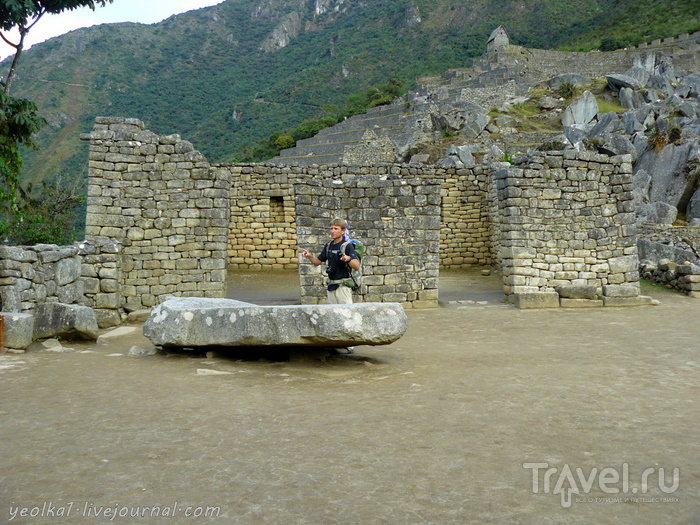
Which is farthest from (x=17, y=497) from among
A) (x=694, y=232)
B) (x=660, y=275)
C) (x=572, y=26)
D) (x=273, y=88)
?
(x=572, y=26)

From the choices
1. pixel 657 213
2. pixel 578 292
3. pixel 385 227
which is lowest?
pixel 578 292

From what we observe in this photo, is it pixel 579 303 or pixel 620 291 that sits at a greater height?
pixel 620 291

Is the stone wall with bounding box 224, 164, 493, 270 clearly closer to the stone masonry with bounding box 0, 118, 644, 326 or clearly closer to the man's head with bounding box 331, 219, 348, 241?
the stone masonry with bounding box 0, 118, 644, 326

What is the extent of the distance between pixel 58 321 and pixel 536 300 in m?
8.01

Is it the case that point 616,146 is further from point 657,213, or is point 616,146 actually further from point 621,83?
point 621,83

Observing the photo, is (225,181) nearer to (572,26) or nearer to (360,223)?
(360,223)

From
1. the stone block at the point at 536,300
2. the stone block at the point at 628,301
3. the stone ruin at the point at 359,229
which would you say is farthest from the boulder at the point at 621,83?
the stone block at the point at 536,300

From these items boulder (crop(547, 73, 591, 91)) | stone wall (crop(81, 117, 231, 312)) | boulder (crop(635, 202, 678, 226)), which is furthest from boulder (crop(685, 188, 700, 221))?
boulder (crop(547, 73, 591, 91))

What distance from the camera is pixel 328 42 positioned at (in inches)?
3479

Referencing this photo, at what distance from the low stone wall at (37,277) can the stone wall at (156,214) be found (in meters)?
1.52

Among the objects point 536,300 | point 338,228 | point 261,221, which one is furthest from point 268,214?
point 338,228

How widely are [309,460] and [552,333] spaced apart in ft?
18.9

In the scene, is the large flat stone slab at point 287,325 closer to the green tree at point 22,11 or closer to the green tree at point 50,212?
the green tree at point 50,212

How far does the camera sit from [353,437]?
12.3 ft
